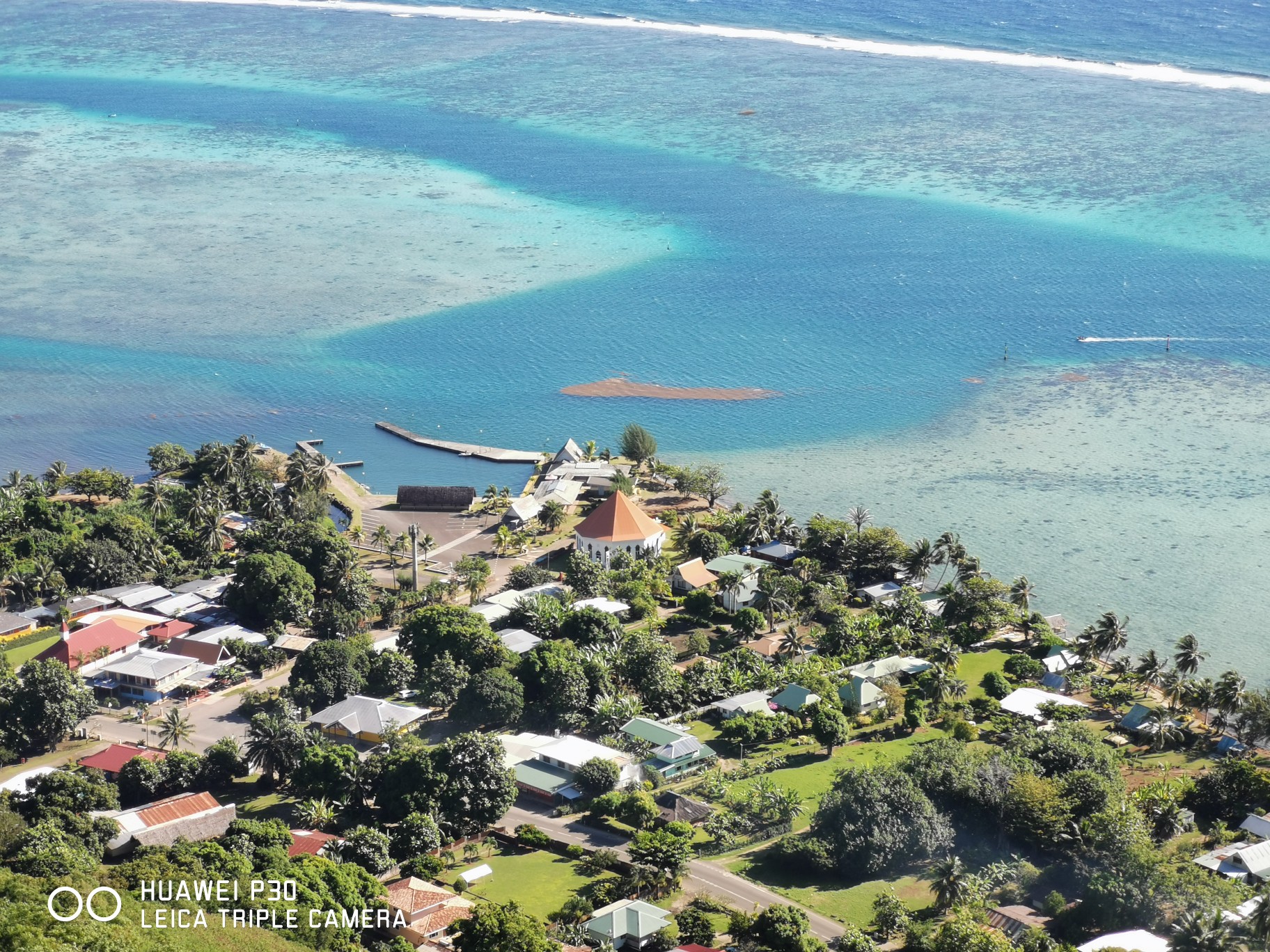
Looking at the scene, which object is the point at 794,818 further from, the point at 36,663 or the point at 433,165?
the point at 433,165

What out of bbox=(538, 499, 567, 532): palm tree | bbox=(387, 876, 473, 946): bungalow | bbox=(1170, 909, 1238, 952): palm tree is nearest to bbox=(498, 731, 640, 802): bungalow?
bbox=(387, 876, 473, 946): bungalow

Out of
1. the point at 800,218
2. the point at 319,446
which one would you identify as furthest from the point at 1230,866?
the point at 800,218

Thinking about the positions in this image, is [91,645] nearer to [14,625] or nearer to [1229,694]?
[14,625]

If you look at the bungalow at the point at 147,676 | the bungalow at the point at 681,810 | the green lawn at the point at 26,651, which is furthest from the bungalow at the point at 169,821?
the green lawn at the point at 26,651

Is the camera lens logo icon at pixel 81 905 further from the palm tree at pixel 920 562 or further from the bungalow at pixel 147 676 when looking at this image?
the palm tree at pixel 920 562

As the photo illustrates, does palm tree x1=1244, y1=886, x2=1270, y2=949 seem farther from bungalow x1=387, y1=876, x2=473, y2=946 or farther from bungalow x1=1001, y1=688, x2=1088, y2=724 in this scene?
bungalow x1=387, y1=876, x2=473, y2=946
